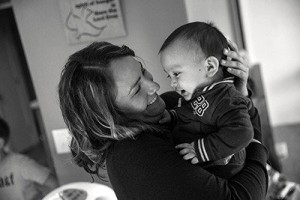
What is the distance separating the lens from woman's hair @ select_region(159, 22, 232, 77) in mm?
967

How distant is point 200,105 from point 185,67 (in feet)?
0.39

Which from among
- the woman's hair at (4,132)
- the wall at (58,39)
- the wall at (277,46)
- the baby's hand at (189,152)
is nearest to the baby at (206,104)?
the baby's hand at (189,152)

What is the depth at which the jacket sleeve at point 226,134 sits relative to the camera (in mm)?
893

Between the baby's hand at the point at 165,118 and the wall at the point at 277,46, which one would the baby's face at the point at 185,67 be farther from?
the wall at the point at 277,46

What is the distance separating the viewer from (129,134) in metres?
0.90

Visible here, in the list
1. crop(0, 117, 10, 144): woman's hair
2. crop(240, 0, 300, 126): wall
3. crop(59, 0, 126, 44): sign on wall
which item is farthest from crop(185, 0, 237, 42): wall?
crop(0, 117, 10, 144): woman's hair

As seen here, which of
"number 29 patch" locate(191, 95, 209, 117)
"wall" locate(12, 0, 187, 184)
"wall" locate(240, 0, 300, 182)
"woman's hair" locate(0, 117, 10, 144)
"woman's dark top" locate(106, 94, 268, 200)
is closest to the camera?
"woman's dark top" locate(106, 94, 268, 200)

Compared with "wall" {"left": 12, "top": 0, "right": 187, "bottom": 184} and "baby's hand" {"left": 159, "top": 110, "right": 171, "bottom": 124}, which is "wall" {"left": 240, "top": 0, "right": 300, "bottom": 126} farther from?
"baby's hand" {"left": 159, "top": 110, "right": 171, "bottom": 124}

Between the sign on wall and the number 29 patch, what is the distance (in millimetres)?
534

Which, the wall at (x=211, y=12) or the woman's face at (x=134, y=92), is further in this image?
the wall at (x=211, y=12)

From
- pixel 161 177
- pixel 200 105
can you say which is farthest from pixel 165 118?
pixel 161 177

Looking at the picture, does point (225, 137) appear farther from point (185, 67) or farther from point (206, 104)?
point (185, 67)

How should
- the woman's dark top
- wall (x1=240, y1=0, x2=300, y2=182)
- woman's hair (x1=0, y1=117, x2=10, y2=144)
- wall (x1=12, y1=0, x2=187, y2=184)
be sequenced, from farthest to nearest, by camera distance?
wall (x1=240, y1=0, x2=300, y2=182)
woman's hair (x1=0, y1=117, x2=10, y2=144)
wall (x1=12, y1=0, x2=187, y2=184)
the woman's dark top

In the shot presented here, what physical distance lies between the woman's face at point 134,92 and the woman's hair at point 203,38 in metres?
0.14
